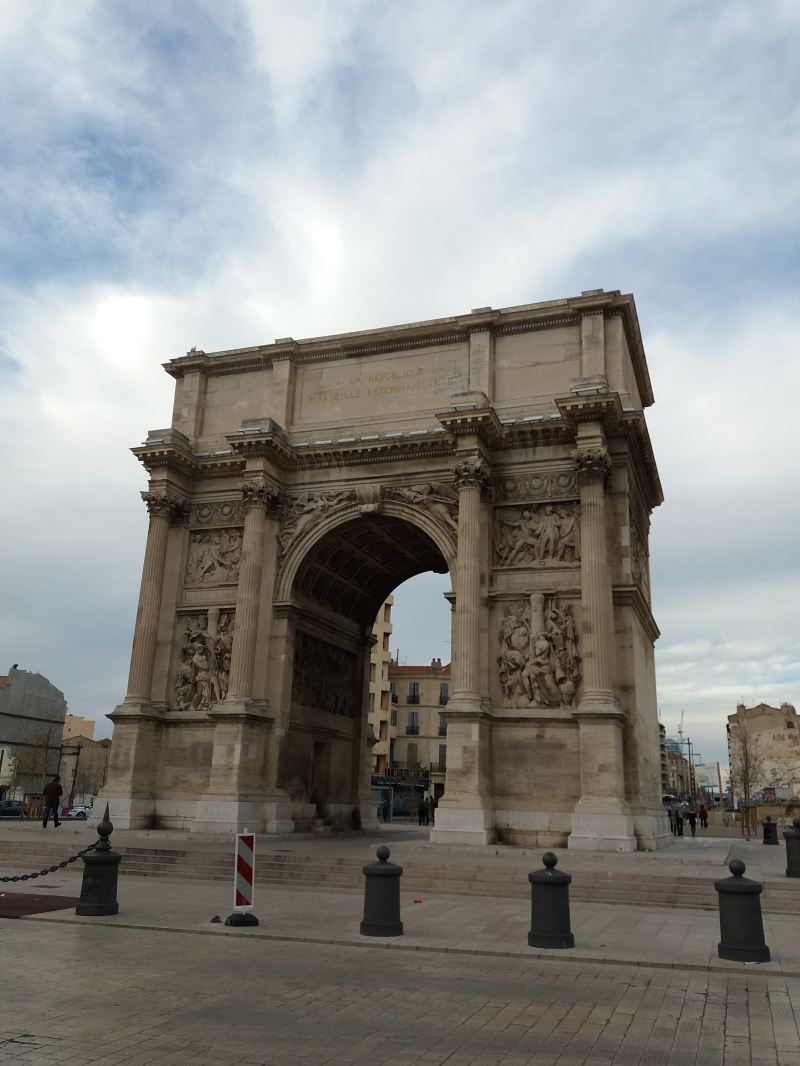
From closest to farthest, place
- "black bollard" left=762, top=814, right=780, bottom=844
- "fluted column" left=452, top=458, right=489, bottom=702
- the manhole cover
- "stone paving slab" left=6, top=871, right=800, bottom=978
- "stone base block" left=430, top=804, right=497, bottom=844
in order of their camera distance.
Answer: "stone paving slab" left=6, top=871, right=800, bottom=978, the manhole cover, "stone base block" left=430, top=804, right=497, bottom=844, "fluted column" left=452, top=458, right=489, bottom=702, "black bollard" left=762, top=814, right=780, bottom=844

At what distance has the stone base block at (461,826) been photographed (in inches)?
821

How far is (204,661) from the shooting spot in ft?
86.2

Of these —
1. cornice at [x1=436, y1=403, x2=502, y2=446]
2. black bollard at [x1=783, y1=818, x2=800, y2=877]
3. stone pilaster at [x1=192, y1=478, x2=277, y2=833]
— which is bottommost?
black bollard at [x1=783, y1=818, x2=800, y2=877]

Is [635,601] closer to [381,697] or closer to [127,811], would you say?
[127,811]

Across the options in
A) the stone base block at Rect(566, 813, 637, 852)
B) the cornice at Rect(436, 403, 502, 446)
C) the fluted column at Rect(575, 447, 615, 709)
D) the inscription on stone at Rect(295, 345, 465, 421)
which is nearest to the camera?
the stone base block at Rect(566, 813, 637, 852)

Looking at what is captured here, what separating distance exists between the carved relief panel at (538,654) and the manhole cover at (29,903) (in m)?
12.2

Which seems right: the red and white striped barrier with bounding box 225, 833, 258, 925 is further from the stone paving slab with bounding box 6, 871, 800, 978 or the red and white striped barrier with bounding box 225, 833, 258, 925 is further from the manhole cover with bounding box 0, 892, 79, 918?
the manhole cover with bounding box 0, 892, 79, 918

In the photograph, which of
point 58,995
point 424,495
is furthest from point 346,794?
point 58,995

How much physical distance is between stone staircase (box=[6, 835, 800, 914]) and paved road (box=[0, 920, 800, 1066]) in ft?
18.6

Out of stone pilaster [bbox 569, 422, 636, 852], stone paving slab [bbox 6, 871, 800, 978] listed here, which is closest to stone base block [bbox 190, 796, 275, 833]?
stone paving slab [bbox 6, 871, 800, 978]

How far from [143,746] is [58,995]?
18320mm

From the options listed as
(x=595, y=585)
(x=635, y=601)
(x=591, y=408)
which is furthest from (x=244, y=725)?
(x=591, y=408)

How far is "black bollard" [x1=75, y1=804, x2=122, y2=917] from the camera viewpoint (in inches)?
468

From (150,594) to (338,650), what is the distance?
6556 millimetres
